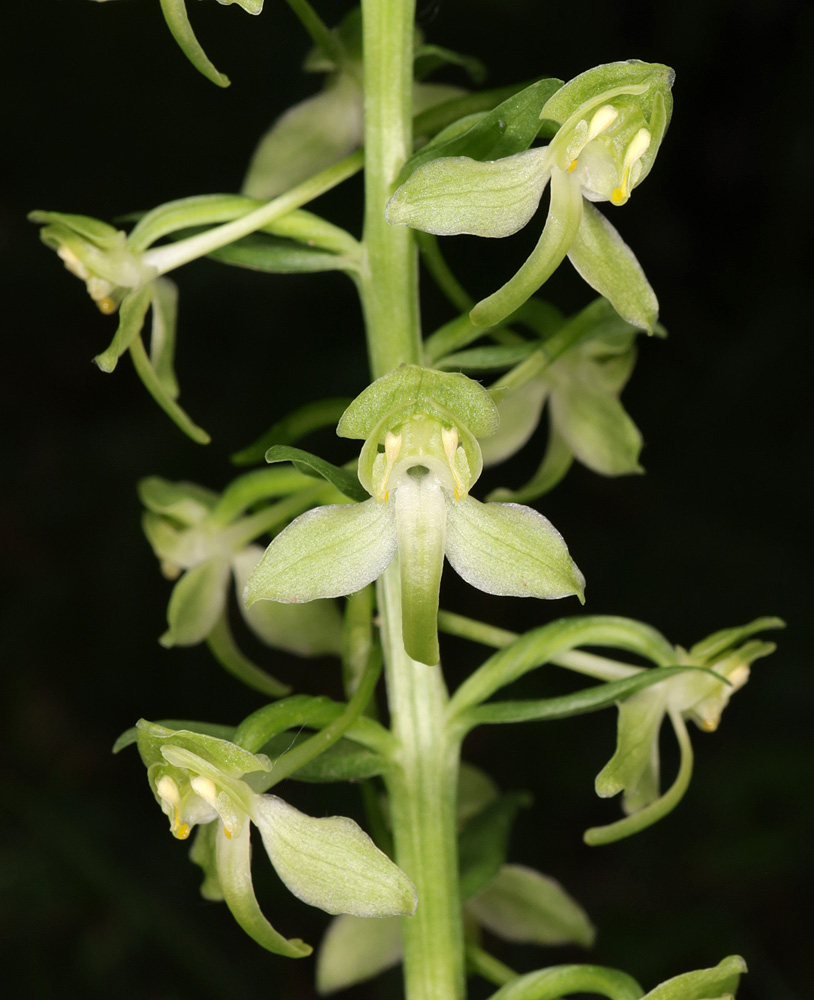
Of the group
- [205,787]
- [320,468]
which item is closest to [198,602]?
[205,787]

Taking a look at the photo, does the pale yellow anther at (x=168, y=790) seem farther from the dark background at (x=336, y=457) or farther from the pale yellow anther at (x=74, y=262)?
the dark background at (x=336, y=457)

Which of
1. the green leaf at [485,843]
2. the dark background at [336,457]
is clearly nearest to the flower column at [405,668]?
the green leaf at [485,843]

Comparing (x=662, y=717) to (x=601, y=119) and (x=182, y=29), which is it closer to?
(x=601, y=119)

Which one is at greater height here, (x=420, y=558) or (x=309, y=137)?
(x=309, y=137)

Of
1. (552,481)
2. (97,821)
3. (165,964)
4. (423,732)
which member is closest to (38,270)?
(97,821)

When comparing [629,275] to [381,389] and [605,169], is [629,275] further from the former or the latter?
[381,389]
